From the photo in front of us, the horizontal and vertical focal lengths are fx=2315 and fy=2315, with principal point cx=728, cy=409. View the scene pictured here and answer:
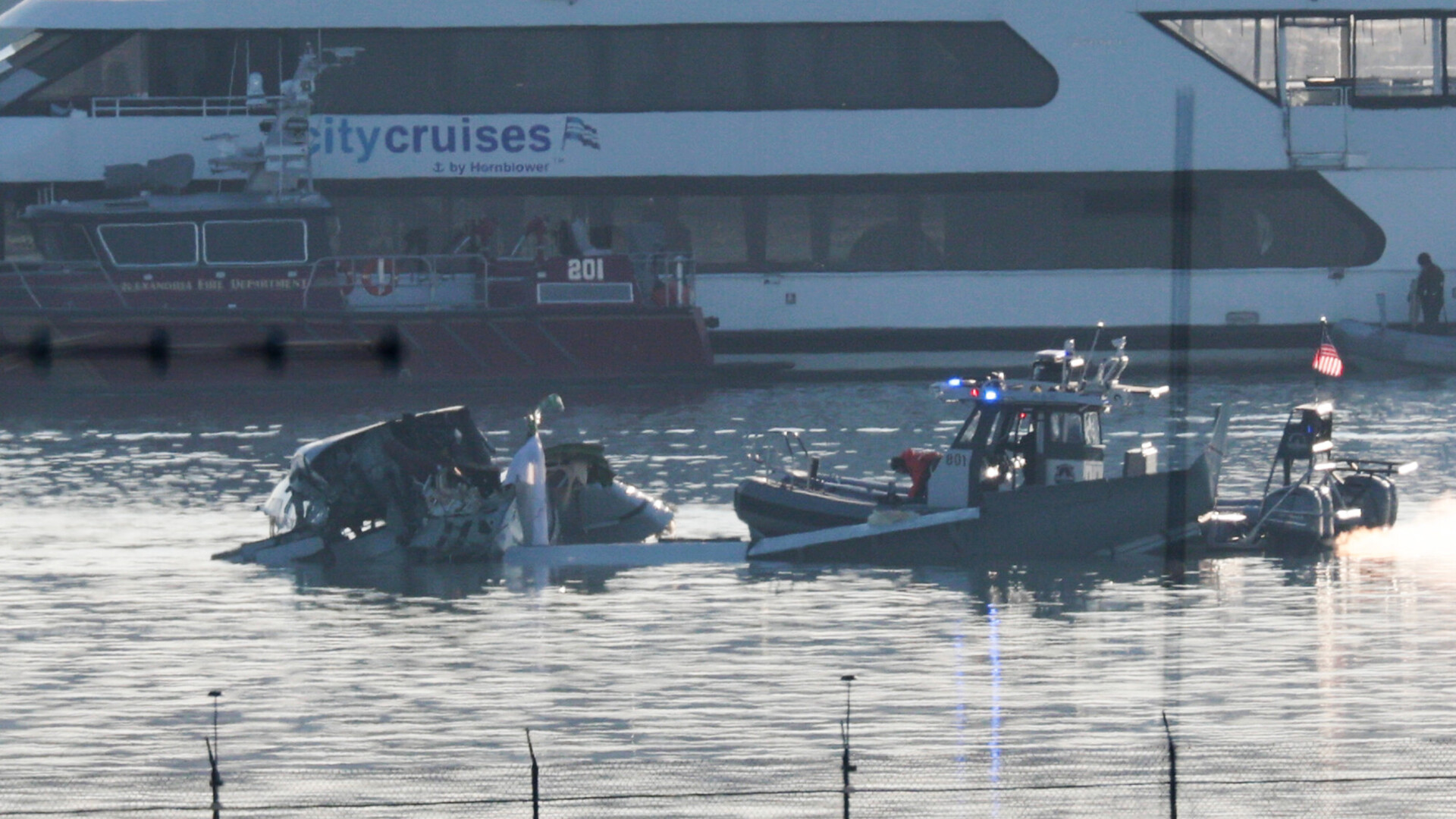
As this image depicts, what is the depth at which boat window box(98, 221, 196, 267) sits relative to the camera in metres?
30.8

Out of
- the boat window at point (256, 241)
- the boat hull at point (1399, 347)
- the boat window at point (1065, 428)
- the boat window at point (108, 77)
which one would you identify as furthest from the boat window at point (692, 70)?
the boat window at point (1065, 428)

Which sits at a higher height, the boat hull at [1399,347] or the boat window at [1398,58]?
the boat window at [1398,58]

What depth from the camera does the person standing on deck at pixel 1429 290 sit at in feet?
110

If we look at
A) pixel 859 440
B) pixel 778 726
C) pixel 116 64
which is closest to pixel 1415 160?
pixel 859 440

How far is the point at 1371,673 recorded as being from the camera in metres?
14.9

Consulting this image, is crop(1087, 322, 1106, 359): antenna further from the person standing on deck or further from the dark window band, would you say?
the person standing on deck

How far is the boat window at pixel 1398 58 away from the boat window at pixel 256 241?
15649mm

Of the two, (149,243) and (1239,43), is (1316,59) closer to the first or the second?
(1239,43)

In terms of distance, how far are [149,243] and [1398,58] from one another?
18.3m

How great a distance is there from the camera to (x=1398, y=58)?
113 feet

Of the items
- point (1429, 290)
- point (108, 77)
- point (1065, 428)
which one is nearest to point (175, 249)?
point (108, 77)

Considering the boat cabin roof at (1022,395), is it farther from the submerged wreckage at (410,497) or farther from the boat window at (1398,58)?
the boat window at (1398,58)

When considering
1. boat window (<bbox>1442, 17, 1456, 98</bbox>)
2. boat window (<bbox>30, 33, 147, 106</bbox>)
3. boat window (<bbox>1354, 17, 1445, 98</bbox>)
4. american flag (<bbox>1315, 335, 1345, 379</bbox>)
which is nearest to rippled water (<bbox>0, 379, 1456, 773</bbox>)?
american flag (<bbox>1315, 335, 1345, 379</bbox>)

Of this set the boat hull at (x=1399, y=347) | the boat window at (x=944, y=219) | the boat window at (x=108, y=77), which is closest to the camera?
the boat hull at (x=1399, y=347)
